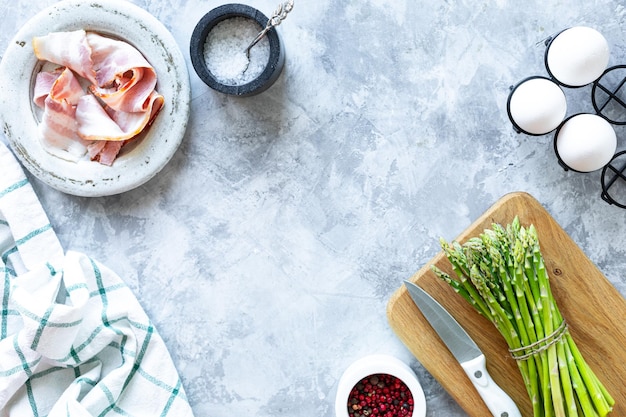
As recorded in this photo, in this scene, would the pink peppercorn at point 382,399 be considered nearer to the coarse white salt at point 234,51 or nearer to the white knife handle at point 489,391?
the white knife handle at point 489,391

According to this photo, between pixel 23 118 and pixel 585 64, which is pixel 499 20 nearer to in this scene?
pixel 585 64

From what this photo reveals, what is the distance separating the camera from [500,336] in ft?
4.27

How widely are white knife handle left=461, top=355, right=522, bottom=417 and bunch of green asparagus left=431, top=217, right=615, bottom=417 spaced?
0.04 metres

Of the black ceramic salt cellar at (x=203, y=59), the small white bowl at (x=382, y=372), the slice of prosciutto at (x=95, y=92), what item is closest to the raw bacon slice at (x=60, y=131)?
the slice of prosciutto at (x=95, y=92)

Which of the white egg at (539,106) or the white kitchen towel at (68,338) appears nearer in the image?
the white egg at (539,106)

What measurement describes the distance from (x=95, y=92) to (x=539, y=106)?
0.77 metres

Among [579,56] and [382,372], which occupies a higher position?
[579,56]

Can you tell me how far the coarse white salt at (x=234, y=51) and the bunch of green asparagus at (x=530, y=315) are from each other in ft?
1.48

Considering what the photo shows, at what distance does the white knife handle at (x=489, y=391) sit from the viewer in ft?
4.13

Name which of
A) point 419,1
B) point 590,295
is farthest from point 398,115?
point 590,295

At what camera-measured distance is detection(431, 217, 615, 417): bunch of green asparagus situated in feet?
3.97

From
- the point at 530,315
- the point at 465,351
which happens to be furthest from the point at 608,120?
the point at 465,351

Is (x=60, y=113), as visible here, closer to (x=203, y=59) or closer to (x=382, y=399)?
(x=203, y=59)

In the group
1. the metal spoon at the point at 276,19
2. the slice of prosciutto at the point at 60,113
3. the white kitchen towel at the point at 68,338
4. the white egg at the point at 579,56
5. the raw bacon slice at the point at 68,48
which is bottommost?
the white kitchen towel at the point at 68,338
